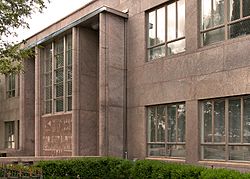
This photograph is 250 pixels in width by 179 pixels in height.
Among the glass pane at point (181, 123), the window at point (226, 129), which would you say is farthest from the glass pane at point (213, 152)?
the glass pane at point (181, 123)

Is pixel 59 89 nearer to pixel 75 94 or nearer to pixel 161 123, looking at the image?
pixel 75 94

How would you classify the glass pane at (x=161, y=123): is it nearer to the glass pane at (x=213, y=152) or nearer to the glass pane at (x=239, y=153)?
the glass pane at (x=213, y=152)

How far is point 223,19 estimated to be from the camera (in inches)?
512

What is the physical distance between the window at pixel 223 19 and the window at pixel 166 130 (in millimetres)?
2965

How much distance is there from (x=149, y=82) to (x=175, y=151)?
3148 millimetres

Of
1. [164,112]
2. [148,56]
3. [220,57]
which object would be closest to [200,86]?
[220,57]

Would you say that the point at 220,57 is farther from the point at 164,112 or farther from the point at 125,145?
the point at 125,145

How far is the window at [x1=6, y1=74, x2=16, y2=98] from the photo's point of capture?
29.9 metres

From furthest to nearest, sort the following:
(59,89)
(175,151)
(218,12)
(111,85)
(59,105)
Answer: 1. (59,89)
2. (59,105)
3. (111,85)
4. (175,151)
5. (218,12)

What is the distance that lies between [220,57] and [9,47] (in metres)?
7.67

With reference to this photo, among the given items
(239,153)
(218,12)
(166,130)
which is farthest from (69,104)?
(239,153)

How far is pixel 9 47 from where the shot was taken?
14.0 metres

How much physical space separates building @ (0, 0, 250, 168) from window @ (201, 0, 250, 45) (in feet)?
0.12

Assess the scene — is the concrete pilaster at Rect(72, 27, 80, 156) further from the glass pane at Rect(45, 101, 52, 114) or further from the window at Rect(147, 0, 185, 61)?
the window at Rect(147, 0, 185, 61)
